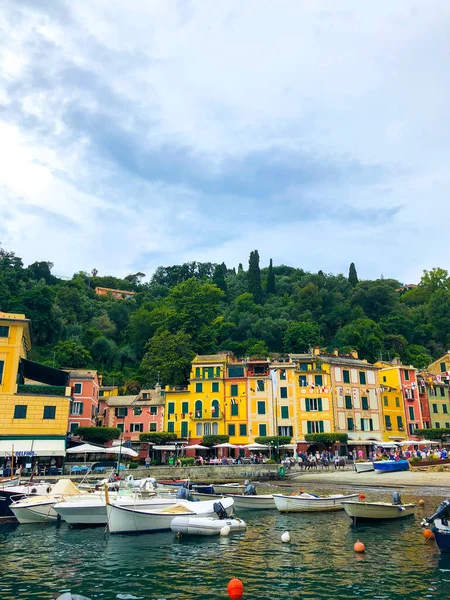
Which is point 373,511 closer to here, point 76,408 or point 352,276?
point 76,408

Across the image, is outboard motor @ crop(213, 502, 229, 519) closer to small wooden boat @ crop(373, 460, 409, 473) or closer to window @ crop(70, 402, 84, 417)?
small wooden boat @ crop(373, 460, 409, 473)

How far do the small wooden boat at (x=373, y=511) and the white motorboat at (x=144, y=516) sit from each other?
6.33 m

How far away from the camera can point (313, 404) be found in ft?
199

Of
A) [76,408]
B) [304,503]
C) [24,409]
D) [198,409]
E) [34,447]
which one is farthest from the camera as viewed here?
[198,409]

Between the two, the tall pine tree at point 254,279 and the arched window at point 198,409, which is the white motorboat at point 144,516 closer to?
the arched window at point 198,409

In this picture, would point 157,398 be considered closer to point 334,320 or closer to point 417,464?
point 417,464

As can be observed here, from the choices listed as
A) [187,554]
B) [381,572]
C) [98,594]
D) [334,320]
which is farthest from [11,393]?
[334,320]

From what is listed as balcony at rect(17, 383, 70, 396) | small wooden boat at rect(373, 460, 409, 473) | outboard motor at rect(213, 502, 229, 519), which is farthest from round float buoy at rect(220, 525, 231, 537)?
balcony at rect(17, 383, 70, 396)

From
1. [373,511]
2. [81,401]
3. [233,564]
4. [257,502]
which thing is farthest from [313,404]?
[233,564]

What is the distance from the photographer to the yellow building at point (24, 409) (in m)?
46.7

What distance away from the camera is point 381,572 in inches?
608

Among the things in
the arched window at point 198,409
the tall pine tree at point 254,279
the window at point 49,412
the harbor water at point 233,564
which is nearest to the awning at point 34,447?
the window at point 49,412

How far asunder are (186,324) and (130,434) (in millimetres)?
27643

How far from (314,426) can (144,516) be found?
4069cm
